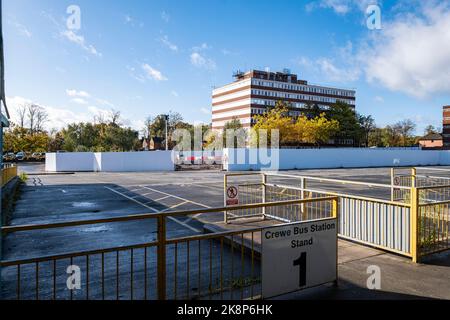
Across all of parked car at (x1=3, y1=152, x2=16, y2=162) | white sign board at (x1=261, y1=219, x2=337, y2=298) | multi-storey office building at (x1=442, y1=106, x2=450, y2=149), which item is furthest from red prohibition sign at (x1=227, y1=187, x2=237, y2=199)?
multi-storey office building at (x1=442, y1=106, x2=450, y2=149)

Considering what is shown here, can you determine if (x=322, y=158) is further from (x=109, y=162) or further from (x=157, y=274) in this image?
(x=157, y=274)

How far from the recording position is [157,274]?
3.99 metres

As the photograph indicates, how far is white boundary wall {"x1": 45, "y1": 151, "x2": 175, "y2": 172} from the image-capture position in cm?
3728

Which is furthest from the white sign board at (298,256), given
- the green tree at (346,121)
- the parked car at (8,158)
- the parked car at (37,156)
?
the green tree at (346,121)

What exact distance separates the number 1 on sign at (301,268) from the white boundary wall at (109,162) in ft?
114

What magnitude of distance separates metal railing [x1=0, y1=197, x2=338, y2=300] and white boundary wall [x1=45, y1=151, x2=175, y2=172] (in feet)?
105

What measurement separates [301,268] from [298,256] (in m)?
0.19

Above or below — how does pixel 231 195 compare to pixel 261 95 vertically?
below

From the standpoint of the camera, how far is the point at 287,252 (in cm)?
421

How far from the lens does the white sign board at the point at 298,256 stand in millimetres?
4066

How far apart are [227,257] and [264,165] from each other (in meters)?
33.8

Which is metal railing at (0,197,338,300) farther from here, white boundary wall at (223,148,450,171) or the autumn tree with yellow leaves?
the autumn tree with yellow leaves

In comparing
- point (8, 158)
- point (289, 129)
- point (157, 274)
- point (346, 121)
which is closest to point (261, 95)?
point (346, 121)

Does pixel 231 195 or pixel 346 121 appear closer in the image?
pixel 231 195
